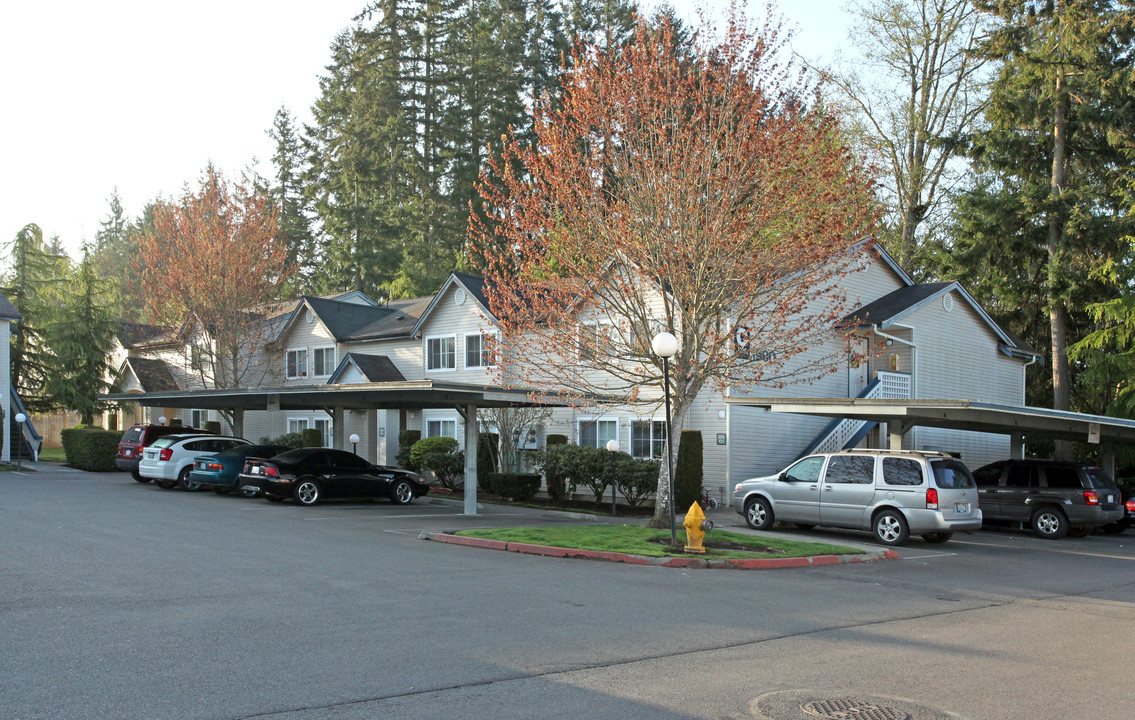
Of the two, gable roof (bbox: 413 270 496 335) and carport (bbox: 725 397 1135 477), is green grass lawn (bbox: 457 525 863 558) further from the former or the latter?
gable roof (bbox: 413 270 496 335)

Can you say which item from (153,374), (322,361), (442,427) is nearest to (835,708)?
(442,427)

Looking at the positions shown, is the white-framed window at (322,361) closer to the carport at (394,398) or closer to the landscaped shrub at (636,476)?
the carport at (394,398)

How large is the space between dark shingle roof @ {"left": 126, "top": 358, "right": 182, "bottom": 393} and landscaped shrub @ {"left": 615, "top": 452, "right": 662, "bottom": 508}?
2947 centimetres

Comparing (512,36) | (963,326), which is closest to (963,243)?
(963,326)

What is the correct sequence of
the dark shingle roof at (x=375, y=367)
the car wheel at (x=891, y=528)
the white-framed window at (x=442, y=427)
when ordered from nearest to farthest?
the car wheel at (x=891, y=528) → the white-framed window at (x=442, y=427) → the dark shingle roof at (x=375, y=367)

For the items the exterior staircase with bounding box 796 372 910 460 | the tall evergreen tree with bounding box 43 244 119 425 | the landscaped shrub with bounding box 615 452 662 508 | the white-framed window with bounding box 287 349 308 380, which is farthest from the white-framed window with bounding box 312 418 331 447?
the exterior staircase with bounding box 796 372 910 460

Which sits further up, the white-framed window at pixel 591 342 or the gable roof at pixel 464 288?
the gable roof at pixel 464 288

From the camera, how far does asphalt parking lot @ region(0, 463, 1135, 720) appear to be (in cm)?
633

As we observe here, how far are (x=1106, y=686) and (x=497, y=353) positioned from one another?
1339 centimetres

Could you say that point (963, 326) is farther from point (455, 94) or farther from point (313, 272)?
point (313, 272)

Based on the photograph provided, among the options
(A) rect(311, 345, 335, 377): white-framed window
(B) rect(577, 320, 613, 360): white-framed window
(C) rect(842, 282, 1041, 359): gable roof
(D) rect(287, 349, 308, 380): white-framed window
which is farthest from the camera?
(D) rect(287, 349, 308, 380): white-framed window

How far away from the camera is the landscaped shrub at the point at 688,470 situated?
23.2m

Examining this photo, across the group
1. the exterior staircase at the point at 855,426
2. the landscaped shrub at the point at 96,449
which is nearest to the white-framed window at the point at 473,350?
the exterior staircase at the point at 855,426

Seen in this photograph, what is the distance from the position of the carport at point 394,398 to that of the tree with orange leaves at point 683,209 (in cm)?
225
